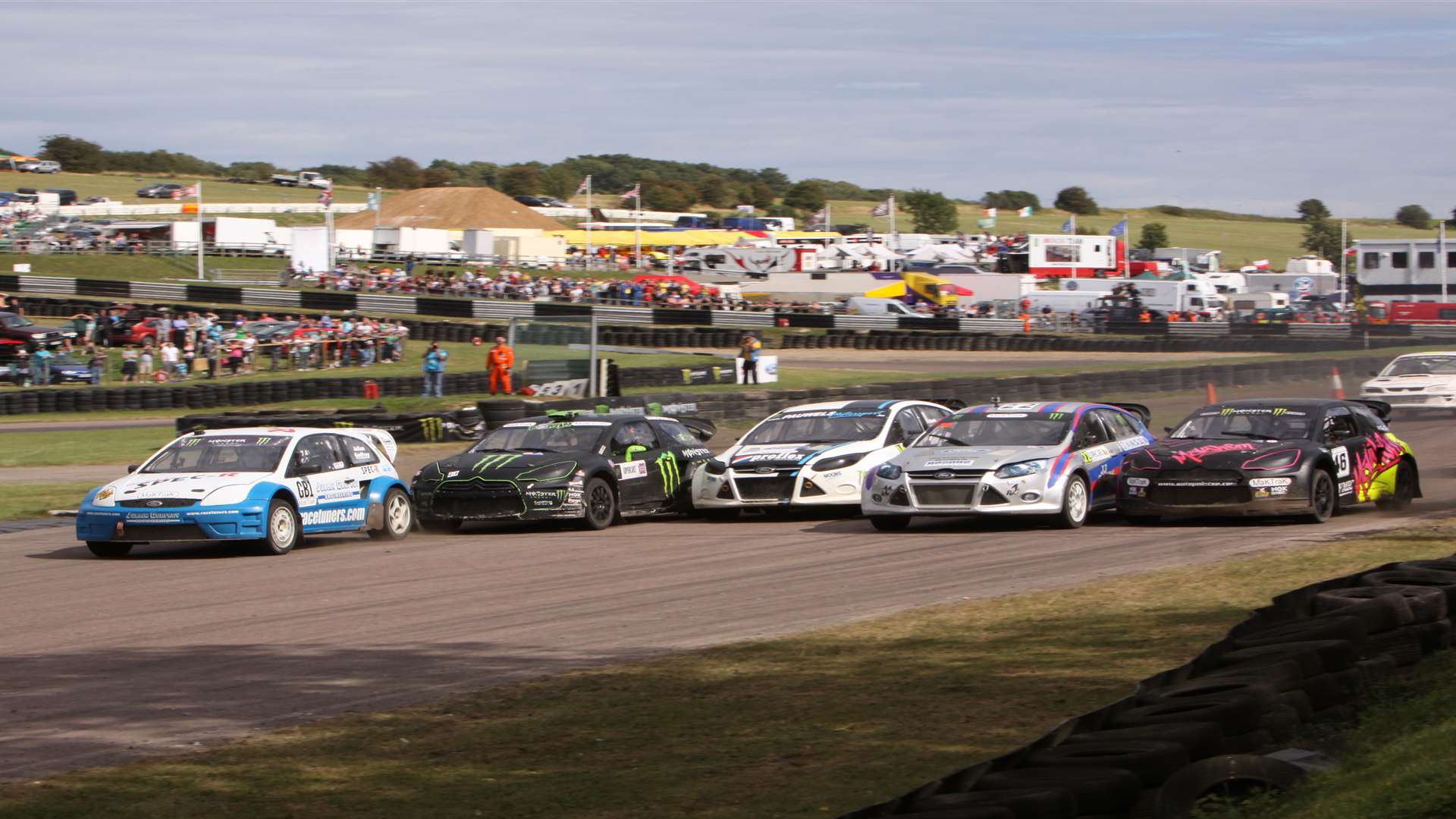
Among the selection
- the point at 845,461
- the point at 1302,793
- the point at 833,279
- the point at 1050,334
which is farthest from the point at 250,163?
the point at 1302,793

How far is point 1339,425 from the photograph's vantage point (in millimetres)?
15430

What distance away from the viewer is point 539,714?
7.22m

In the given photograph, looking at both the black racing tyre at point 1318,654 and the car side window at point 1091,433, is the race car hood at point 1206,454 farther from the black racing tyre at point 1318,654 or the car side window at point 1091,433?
the black racing tyre at point 1318,654

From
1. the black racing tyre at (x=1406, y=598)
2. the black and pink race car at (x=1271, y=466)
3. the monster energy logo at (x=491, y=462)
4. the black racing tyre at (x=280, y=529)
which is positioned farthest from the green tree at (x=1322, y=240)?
the black racing tyre at (x=1406, y=598)

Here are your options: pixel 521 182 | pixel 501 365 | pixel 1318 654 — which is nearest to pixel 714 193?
pixel 521 182

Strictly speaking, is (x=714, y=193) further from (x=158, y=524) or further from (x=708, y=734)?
(x=708, y=734)

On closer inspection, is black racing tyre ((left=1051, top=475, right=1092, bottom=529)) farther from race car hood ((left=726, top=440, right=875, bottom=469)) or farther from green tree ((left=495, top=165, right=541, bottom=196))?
green tree ((left=495, top=165, right=541, bottom=196))

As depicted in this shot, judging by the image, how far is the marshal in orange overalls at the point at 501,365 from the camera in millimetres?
29547

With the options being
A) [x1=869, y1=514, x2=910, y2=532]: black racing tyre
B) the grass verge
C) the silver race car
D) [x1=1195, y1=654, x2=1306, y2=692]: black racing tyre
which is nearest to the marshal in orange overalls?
the silver race car

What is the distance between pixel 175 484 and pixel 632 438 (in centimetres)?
509

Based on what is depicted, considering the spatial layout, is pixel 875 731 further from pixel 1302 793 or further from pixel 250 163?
pixel 250 163

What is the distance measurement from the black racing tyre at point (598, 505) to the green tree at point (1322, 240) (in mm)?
112887

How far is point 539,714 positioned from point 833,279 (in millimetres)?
58514

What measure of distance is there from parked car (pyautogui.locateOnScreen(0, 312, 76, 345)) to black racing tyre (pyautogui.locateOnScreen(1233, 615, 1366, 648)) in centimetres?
3600
